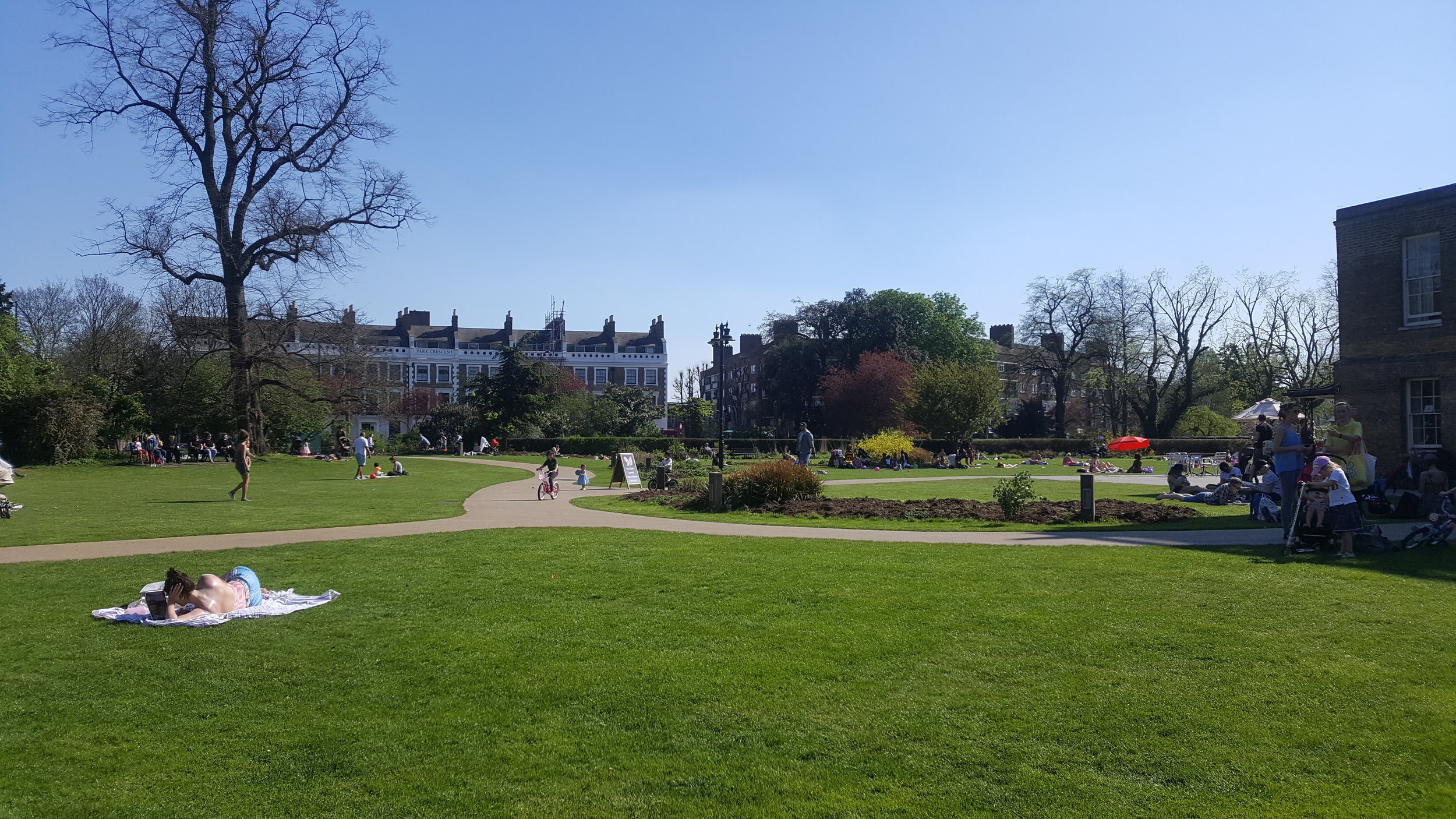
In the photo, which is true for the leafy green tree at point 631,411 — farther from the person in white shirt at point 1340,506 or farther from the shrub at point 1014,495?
the person in white shirt at point 1340,506

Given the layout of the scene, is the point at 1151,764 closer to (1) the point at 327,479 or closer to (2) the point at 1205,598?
(2) the point at 1205,598

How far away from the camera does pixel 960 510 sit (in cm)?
→ 1858

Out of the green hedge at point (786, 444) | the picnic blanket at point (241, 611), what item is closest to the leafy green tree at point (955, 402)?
the green hedge at point (786, 444)

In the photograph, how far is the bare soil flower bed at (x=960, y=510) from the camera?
17.5 metres

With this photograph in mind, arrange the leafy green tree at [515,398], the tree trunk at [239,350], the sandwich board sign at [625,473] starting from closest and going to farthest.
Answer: the sandwich board sign at [625,473] → the tree trunk at [239,350] → the leafy green tree at [515,398]

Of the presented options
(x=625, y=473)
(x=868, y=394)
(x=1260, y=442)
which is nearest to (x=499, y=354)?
(x=868, y=394)

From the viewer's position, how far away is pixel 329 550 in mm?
13039

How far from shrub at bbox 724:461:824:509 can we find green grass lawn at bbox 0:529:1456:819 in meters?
10.3

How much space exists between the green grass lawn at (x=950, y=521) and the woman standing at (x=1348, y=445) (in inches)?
88.7

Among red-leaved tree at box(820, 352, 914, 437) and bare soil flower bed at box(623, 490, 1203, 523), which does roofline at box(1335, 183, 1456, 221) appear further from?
A: red-leaved tree at box(820, 352, 914, 437)

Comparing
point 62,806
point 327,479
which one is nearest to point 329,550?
point 62,806

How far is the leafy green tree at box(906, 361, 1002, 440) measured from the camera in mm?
51406

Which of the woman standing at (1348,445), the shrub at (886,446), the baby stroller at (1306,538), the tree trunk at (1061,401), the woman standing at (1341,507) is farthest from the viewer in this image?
the tree trunk at (1061,401)

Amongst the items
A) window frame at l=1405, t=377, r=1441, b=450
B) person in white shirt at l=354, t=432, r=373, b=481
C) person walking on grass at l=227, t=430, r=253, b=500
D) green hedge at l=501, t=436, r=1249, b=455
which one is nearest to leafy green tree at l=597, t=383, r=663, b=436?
green hedge at l=501, t=436, r=1249, b=455
